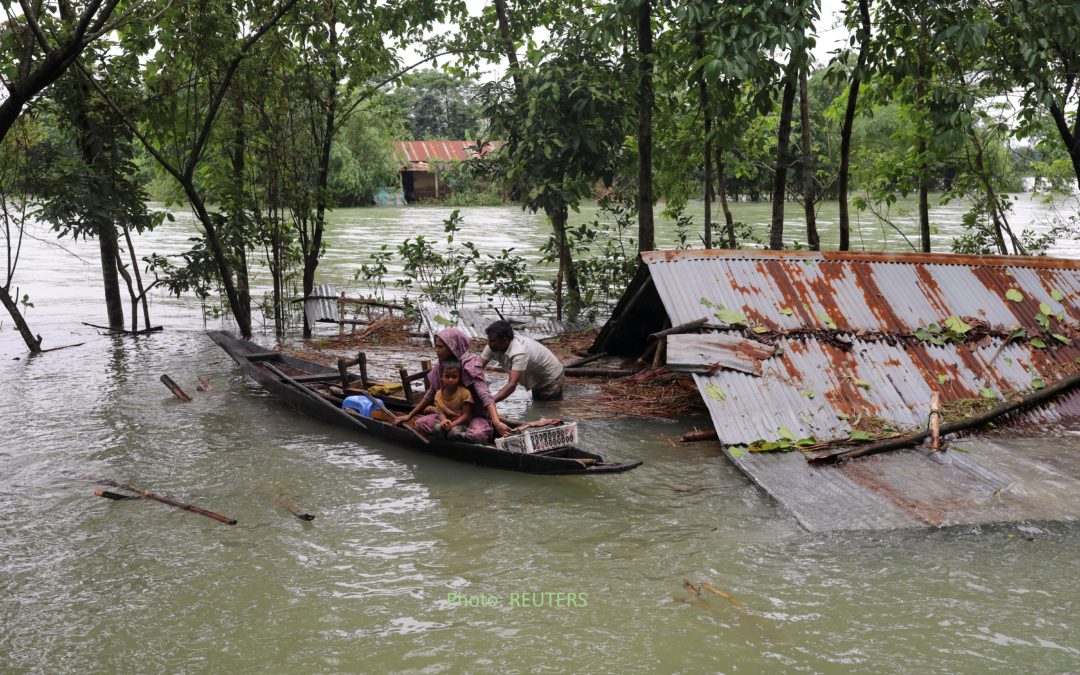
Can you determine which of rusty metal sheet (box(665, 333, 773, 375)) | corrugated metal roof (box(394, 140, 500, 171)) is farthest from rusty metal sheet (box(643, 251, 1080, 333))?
corrugated metal roof (box(394, 140, 500, 171))

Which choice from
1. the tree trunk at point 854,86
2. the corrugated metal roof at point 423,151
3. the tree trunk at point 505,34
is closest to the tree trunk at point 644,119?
the tree trunk at point 505,34

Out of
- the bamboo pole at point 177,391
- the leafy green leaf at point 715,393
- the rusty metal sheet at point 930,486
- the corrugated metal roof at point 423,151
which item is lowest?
the rusty metal sheet at point 930,486

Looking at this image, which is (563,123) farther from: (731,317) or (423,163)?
(423,163)

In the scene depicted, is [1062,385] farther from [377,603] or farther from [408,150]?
[408,150]

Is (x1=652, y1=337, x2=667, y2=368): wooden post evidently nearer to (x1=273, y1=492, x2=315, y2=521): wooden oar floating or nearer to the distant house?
(x1=273, y1=492, x2=315, y2=521): wooden oar floating

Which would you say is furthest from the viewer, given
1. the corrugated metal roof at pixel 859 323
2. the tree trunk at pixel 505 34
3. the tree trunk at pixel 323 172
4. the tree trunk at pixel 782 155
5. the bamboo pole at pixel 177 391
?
the tree trunk at pixel 505 34

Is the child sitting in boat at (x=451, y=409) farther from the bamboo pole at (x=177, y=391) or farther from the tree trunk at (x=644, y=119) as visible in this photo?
the tree trunk at (x=644, y=119)

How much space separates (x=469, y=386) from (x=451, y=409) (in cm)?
26

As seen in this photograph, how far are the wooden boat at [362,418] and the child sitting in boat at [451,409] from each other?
93 mm

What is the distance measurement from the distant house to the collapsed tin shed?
119ft

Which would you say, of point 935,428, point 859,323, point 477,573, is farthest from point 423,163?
point 477,573

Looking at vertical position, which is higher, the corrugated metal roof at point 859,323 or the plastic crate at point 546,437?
the corrugated metal roof at point 859,323

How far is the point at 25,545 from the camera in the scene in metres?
5.77

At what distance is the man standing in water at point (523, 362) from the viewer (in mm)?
7961
